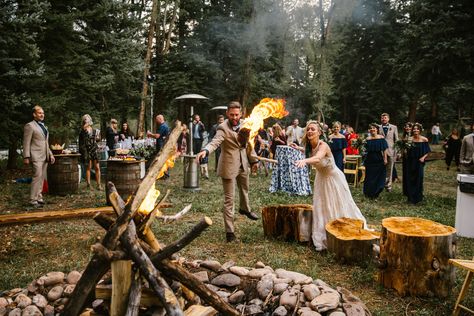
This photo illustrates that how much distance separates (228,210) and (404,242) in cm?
264

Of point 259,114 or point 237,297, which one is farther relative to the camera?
point 259,114

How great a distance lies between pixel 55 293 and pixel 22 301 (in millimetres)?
289

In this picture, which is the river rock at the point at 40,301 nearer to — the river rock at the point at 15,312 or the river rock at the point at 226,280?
the river rock at the point at 15,312

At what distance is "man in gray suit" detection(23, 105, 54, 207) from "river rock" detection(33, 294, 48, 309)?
16.7ft

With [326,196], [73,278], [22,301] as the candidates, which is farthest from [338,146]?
[22,301]

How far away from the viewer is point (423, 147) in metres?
9.02

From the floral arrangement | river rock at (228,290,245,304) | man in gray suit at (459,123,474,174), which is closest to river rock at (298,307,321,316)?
river rock at (228,290,245,304)

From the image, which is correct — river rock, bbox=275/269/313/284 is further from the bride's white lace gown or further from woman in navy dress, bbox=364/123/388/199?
woman in navy dress, bbox=364/123/388/199

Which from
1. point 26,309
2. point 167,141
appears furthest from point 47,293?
point 167,141

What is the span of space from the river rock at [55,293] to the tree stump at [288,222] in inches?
132

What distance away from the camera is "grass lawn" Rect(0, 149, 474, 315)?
4.16m

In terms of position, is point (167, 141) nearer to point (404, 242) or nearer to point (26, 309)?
point (26, 309)

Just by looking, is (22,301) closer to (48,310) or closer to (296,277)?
(48,310)

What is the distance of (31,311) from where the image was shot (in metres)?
3.24
